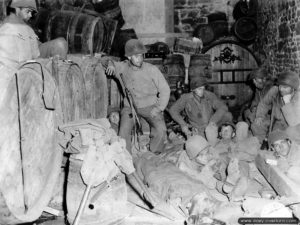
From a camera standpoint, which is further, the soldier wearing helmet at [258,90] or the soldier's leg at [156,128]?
the soldier wearing helmet at [258,90]

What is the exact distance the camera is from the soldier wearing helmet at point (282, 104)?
6.12m

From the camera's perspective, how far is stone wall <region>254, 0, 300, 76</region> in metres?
7.45

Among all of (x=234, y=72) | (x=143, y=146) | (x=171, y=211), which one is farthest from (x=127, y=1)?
(x=171, y=211)

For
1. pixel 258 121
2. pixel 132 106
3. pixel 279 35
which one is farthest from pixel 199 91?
pixel 279 35

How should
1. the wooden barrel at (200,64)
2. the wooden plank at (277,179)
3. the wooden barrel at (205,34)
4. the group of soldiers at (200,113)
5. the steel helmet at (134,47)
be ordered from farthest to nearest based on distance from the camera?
1. the wooden barrel at (205,34)
2. the wooden barrel at (200,64)
3. the steel helmet at (134,47)
4. the group of soldiers at (200,113)
5. the wooden plank at (277,179)

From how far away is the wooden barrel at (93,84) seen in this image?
18.4 ft

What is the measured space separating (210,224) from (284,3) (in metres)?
6.30

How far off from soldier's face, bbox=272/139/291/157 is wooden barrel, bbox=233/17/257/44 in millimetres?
6240

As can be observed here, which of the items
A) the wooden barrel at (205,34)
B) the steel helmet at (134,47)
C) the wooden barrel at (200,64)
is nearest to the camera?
the steel helmet at (134,47)

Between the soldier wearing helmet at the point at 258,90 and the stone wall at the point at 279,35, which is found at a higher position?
the stone wall at the point at 279,35

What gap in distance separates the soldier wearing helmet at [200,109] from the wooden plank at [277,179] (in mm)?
1544

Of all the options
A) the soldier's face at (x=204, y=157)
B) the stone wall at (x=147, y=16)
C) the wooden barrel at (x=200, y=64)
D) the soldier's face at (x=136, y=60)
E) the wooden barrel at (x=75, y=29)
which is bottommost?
the soldier's face at (x=204, y=157)

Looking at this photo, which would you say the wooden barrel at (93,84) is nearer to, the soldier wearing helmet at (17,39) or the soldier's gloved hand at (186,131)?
the soldier wearing helmet at (17,39)

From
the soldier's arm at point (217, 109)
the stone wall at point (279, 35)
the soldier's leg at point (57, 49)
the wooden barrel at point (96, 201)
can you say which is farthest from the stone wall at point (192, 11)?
the wooden barrel at point (96, 201)
